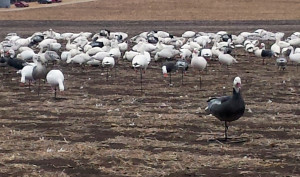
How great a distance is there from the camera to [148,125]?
48.8 feet

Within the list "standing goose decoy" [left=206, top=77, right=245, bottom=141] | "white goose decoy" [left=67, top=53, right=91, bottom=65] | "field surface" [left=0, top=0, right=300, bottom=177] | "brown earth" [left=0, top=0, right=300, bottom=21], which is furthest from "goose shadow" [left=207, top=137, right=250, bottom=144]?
"brown earth" [left=0, top=0, right=300, bottom=21]

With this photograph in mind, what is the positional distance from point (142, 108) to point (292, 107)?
3.62m

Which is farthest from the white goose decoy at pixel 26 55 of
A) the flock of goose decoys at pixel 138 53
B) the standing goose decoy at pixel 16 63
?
the standing goose decoy at pixel 16 63

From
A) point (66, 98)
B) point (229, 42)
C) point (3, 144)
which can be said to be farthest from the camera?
point (229, 42)

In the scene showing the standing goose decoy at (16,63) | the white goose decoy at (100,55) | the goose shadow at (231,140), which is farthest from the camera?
the white goose decoy at (100,55)

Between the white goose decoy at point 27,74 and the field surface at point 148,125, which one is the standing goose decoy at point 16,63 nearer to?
the field surface at point 148,125

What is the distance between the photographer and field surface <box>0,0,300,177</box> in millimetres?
11523

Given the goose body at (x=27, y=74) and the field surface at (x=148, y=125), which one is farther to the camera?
the goose body at (x=27, y=74)

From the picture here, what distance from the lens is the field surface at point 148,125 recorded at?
37.8 ft

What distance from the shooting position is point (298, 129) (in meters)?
14.3

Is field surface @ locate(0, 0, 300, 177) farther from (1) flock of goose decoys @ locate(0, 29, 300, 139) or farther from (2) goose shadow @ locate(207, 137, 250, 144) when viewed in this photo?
(1) flock of goose decoys @ locate(0, 29, 300, 139)

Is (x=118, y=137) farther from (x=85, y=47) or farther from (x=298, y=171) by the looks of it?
(x=85, y=47)

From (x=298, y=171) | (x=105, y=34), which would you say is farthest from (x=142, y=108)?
(x=105, y=34)

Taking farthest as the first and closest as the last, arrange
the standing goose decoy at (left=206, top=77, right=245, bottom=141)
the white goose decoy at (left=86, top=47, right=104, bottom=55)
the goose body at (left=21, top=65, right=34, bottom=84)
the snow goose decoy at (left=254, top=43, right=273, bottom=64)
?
the snow goose decoy at (left=254, top=43, right=273, bottom=64), the white goose decoy at (left=86, top=47, right=104, bottom=55), the goose body at (left=21, top=65, right=34, bottom=84), the standing goose decoy at (left=206, top=77, right=245, bottom=141)
